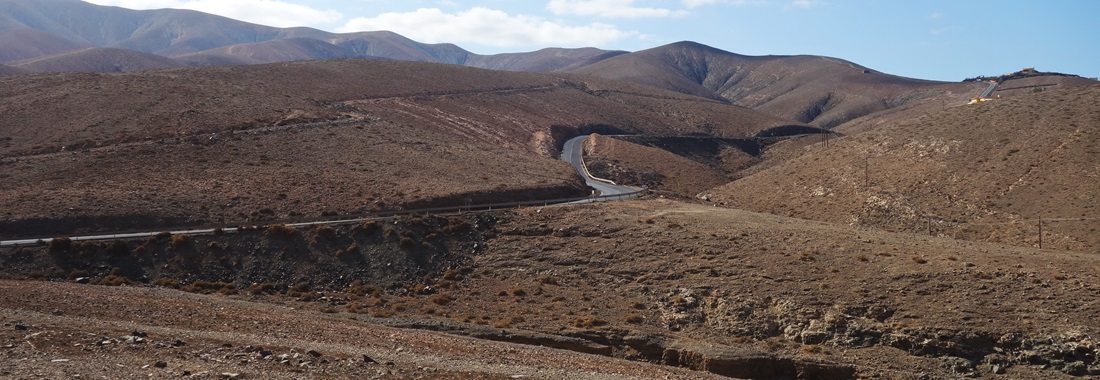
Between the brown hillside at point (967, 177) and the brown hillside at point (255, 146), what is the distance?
53.7 ft

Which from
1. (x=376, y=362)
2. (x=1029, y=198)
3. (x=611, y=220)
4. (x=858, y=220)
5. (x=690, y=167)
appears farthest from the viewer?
(x=690, y=167)

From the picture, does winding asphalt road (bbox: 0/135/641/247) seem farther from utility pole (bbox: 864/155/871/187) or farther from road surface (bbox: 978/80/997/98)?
road surface (bbox: 978/80/997/98)

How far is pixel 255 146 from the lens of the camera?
59719mm

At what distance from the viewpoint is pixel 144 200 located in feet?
146

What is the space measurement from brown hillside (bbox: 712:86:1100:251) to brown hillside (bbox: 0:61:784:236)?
16.4 metres

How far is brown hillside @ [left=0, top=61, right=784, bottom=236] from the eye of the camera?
45344mm

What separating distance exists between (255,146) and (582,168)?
28.0 metres

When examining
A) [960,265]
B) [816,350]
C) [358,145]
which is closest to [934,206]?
[960,265]

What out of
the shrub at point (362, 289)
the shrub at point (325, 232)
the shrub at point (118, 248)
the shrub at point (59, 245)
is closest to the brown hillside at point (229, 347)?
the shrub at point (362, 289)

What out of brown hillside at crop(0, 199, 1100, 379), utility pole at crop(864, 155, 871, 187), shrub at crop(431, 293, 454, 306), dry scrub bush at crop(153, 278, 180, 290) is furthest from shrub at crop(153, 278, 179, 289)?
utility pole at crop(864, 155, 871, 187)

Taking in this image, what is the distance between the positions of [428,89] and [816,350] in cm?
8187

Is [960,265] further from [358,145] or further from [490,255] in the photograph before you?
[358,145]

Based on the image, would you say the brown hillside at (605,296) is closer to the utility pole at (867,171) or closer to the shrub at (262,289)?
the shrub at (262,289)

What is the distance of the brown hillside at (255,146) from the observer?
45.3 m
